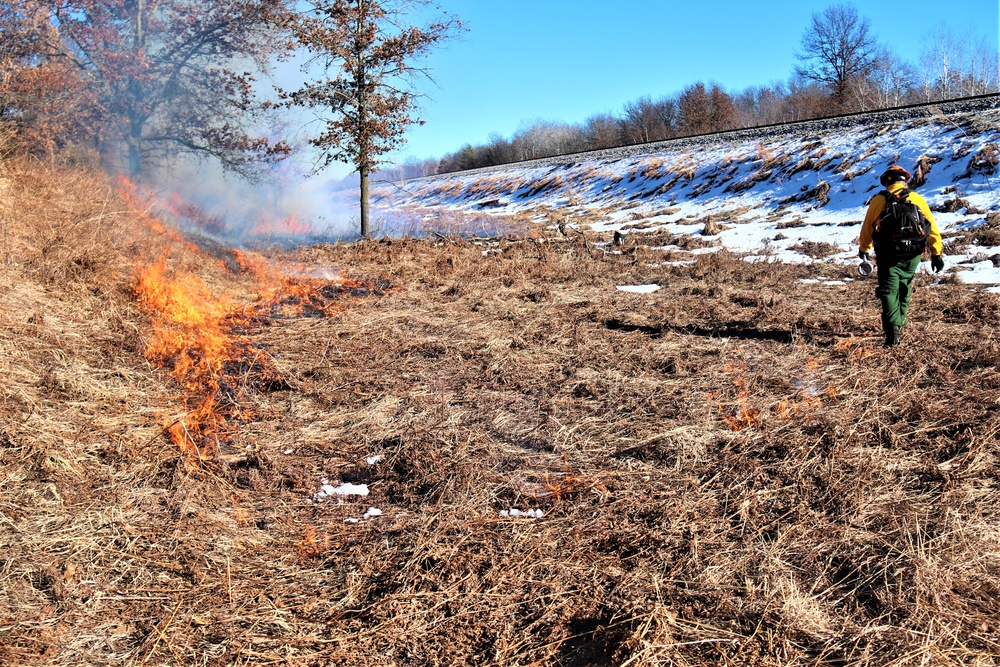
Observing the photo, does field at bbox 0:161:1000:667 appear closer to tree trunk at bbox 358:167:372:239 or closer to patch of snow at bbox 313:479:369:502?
patch of snow at bbox 313:479:369:502

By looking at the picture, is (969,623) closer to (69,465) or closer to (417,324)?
(69,465)

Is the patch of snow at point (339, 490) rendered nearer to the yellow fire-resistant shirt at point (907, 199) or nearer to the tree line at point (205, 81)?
the yellow fire-resistant shirt at point (907, 199)

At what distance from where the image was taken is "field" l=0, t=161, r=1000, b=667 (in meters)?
2.40

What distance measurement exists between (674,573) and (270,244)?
12979 mm

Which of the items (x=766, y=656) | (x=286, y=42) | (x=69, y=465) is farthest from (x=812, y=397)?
(x=286, y=42)

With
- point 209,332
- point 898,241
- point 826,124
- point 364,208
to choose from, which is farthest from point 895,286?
point 826,124

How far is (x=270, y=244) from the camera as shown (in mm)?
13656

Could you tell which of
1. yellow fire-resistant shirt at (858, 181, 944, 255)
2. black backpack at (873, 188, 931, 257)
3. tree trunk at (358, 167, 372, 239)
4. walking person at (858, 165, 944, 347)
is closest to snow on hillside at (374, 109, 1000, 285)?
yellow fire-resistant shirt at (858, 181, 944, 255)

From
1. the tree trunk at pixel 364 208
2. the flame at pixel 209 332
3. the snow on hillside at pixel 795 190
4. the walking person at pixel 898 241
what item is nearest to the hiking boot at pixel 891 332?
the walking person at pixel 898 241

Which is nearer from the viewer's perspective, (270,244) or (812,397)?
(812,397)

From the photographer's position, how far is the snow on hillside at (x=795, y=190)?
11.6 meters

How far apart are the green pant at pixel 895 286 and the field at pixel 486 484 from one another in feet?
1.17

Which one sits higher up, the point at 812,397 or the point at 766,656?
the point at 812,397

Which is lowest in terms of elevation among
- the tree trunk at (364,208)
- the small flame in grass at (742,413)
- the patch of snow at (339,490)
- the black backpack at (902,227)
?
the patch of snow at (339,490)
